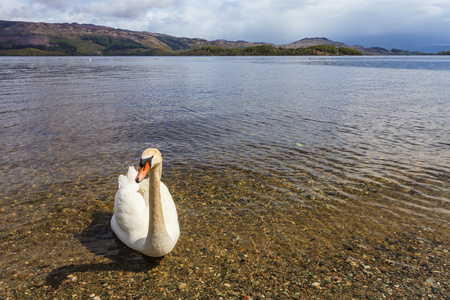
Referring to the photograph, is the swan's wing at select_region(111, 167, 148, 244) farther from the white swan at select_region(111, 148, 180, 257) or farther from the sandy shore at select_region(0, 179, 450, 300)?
the sandy shore at select_region(0, 179, 450, 300)

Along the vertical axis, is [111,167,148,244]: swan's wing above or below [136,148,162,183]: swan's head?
below

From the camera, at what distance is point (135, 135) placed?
16.9 meters

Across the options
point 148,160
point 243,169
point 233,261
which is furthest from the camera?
point 243,169

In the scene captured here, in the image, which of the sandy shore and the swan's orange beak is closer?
the swan's orange beak

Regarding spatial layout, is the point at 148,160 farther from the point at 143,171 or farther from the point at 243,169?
the point at 243,169

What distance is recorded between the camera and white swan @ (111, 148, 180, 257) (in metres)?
5.89

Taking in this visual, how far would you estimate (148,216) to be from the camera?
22.2ft

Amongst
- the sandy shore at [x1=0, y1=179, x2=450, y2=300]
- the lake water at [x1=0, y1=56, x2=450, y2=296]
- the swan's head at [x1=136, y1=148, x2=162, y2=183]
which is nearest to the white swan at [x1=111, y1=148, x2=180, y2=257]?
the swan's head at [x1=136, y1=148, x2=162, y2=183]

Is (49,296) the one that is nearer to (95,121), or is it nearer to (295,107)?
(95,121)

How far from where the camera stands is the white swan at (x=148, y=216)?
5895mm

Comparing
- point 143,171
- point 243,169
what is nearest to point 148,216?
point 143,171

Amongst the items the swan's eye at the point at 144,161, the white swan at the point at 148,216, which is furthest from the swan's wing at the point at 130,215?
the swan's eye at the point at 144,161

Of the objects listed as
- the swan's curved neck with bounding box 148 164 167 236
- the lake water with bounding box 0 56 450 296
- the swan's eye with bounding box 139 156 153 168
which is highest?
the swan's eye with bounding box 139 156 153 168

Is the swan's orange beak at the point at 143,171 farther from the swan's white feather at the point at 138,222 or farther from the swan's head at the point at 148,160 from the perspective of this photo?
the swan's white feather at the point at 138,222
